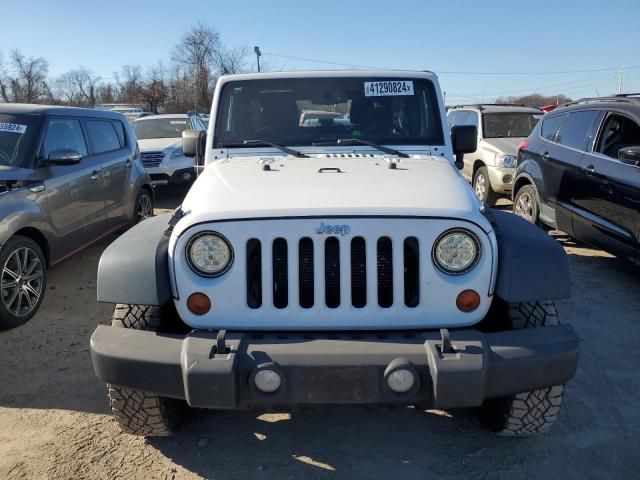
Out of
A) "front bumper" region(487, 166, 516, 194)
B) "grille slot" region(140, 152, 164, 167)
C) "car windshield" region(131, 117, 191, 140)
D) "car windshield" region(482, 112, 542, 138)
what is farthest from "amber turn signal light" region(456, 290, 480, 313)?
"car windshield" region(131, 117, 191, 140)

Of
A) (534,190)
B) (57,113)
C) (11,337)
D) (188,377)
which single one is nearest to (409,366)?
(188,377)

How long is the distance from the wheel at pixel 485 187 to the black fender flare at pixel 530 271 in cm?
687

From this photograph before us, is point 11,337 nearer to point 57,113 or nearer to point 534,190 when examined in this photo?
point 57,113

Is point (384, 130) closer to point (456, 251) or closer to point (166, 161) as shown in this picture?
point (456, 251)

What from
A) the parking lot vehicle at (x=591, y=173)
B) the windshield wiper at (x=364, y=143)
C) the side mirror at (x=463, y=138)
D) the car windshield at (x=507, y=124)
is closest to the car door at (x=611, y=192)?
the parking lot vehicle at (x=591, y=173)

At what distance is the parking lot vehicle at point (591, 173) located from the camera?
4867mm

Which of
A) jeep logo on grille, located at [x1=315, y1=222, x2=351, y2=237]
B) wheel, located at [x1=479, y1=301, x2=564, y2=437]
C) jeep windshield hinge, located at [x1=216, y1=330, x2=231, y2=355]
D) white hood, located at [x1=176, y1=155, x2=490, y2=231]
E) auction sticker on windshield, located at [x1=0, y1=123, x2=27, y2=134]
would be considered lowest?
wheel, located at [x1=479, y1=301, x2=564, y2=437]

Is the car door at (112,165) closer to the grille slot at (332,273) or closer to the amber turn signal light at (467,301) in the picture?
the grille slot at (332,273)

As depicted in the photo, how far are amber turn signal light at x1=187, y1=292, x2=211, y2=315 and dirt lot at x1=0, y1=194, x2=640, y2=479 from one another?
88 cm

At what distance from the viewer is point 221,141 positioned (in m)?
3.61

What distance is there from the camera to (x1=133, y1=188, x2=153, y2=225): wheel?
689 centimetres

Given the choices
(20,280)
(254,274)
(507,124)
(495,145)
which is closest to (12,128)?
(20,280)

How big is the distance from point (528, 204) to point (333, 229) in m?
5.39

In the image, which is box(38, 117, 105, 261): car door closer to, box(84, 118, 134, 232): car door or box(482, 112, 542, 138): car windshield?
box(84, 118, 134, 232): car door
